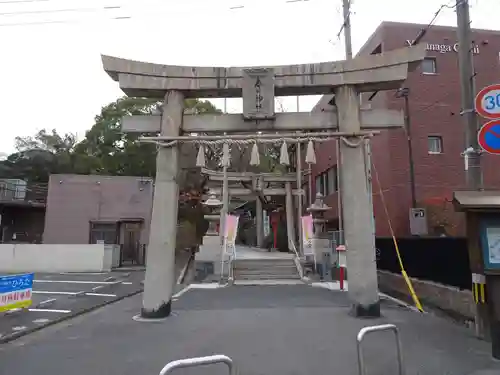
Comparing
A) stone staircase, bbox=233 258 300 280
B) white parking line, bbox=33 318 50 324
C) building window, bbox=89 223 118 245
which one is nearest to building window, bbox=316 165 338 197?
stone staircase, bbox=233 258 300 280

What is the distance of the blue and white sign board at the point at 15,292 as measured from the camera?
9406 millimetres

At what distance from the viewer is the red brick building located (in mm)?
21000

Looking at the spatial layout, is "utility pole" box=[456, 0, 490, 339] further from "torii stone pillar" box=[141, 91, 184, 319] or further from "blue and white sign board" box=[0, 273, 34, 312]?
"blue and white sign board" box=[0, 273, 34, 312]

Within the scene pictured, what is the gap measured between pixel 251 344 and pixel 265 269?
12126 mm

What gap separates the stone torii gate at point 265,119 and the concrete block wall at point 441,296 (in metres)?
2.12

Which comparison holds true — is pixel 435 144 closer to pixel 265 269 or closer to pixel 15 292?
pixel 265 269

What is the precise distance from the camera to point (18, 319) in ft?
30.4

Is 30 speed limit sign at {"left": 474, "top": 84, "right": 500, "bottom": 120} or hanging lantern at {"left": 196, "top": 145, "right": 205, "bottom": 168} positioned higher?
30 speed limit sign at {"left": 474, "top": 84, "right": 500, "bottom": 120}

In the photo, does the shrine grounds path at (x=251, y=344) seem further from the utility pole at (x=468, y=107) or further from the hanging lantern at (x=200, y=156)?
the hanging lantern at (x=200, y=156)

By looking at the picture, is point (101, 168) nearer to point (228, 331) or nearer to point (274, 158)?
point (274, 158)

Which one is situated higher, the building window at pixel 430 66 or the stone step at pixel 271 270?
the building window at pixel 430 66

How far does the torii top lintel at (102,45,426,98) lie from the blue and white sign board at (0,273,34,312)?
213 inches

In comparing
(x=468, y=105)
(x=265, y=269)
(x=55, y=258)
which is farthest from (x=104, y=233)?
(x=468, y=105)

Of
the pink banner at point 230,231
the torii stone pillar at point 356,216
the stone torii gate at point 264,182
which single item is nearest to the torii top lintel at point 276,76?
the torii stone pillar at point 356,216
